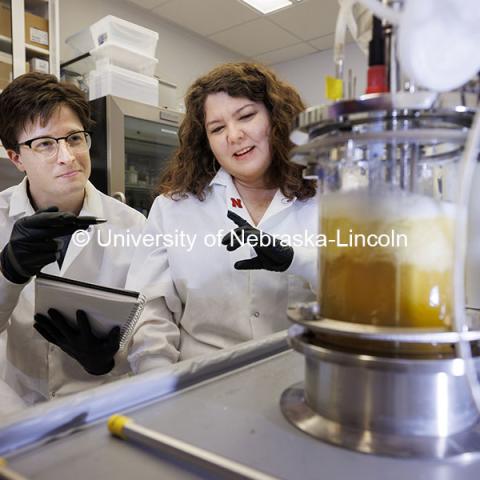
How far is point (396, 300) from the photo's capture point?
0.38m

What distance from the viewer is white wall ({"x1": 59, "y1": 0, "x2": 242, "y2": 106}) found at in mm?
2463

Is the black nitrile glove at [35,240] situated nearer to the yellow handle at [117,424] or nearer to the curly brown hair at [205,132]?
the curly brown hair at [205,132]

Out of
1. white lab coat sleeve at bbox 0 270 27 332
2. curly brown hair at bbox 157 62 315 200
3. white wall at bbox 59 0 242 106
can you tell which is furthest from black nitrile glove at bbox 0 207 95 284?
white wall at bbox 59 0 242 106

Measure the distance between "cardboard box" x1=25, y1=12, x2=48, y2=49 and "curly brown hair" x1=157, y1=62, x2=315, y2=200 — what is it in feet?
3.94

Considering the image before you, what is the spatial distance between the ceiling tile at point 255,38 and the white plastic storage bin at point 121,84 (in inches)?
40.8

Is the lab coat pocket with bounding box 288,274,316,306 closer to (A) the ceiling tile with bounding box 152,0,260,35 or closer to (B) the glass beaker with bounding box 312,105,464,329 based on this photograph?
(B) the glass beaker with bounding box 312,105,464,329

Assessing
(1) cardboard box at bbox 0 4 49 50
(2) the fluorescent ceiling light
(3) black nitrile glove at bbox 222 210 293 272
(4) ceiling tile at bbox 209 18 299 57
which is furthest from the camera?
(4) ceiling tile at bbox 209 18 299 57

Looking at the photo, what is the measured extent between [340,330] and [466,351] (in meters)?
0.10

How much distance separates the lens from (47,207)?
1.11m

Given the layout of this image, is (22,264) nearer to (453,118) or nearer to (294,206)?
(294,206)

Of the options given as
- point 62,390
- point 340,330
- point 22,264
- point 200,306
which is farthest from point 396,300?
point 62,390

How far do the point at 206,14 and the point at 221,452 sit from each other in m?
2.89

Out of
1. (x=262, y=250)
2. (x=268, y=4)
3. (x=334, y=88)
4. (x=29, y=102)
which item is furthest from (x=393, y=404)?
(x=268, y=4)

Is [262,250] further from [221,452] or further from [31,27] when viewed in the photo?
[31,27]
